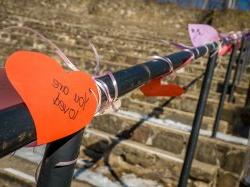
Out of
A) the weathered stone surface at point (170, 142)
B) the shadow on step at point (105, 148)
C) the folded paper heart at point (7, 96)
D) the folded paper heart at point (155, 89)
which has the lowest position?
the shadow on step at point (105, 148)

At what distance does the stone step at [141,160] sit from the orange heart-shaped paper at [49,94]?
6.94ft

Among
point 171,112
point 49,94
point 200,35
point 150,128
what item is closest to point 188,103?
point 171,112

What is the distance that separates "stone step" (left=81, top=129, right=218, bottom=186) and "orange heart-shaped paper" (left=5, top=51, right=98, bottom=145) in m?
2.11

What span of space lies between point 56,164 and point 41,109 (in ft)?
0.59

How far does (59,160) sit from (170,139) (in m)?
2.32

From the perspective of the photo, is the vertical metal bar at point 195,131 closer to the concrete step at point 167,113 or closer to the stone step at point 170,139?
the stone step at point 170,139

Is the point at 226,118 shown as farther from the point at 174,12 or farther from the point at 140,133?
the point at 174,12

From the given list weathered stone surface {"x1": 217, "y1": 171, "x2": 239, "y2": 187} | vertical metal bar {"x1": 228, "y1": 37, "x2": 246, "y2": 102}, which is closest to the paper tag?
weathered stone surface {"x1": 217, "y1": 171, "x2": 239, "y2": 187}

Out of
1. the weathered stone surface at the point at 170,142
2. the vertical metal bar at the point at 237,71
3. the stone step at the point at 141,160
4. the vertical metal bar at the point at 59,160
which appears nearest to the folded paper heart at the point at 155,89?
the vertical metal bar at the point at 59,160

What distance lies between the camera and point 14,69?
27.1 inches

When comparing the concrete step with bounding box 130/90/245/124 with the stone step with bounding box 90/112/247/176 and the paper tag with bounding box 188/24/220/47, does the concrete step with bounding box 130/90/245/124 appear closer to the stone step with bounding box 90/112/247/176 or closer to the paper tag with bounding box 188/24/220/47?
the stone step with bounding box 90/112/247/176

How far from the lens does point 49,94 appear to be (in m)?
0.69

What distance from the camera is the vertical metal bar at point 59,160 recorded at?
0.80 m

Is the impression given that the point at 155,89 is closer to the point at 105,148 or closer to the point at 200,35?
the point at 200,35
